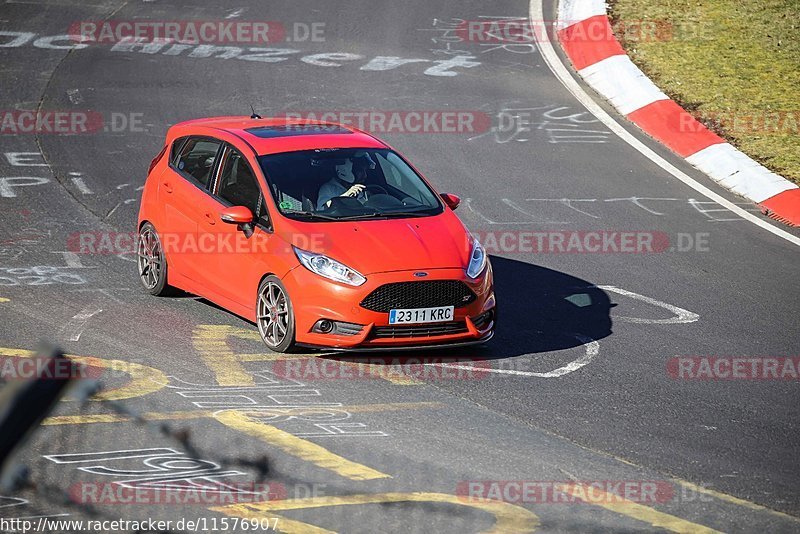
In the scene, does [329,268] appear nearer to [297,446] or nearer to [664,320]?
[297,446]

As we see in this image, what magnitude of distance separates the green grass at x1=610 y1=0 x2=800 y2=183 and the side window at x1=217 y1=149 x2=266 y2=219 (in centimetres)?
785

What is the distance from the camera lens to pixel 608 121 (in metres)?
17.2

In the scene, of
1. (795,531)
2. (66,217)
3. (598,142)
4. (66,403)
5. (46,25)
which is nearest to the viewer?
(795,531)

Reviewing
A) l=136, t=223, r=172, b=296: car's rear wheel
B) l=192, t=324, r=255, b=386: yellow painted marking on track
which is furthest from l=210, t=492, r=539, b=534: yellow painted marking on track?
l=136, t=223, r=172, b=296: car's rear wheel

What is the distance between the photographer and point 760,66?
18250mm

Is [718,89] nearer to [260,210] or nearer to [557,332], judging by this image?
[557,332]

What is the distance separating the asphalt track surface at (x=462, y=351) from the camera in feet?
23.1

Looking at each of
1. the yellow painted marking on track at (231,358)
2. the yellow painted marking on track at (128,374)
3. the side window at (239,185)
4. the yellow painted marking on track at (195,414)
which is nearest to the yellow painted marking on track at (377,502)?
the yellow painted marking on track at (195,414)

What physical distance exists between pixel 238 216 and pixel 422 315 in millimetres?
1857

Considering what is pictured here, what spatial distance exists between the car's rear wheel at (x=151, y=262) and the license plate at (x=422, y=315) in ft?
9.66

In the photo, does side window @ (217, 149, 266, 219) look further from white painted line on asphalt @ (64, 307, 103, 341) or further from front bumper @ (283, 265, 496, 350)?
white painted line on asphalt @ (64, 307, 103, 341)

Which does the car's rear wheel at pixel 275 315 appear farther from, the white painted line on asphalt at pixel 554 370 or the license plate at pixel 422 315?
the white painted line on asphalt at pixel 554 370

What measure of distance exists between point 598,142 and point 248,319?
7.73 m

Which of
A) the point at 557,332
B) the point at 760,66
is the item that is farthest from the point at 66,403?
the point at 760,66
